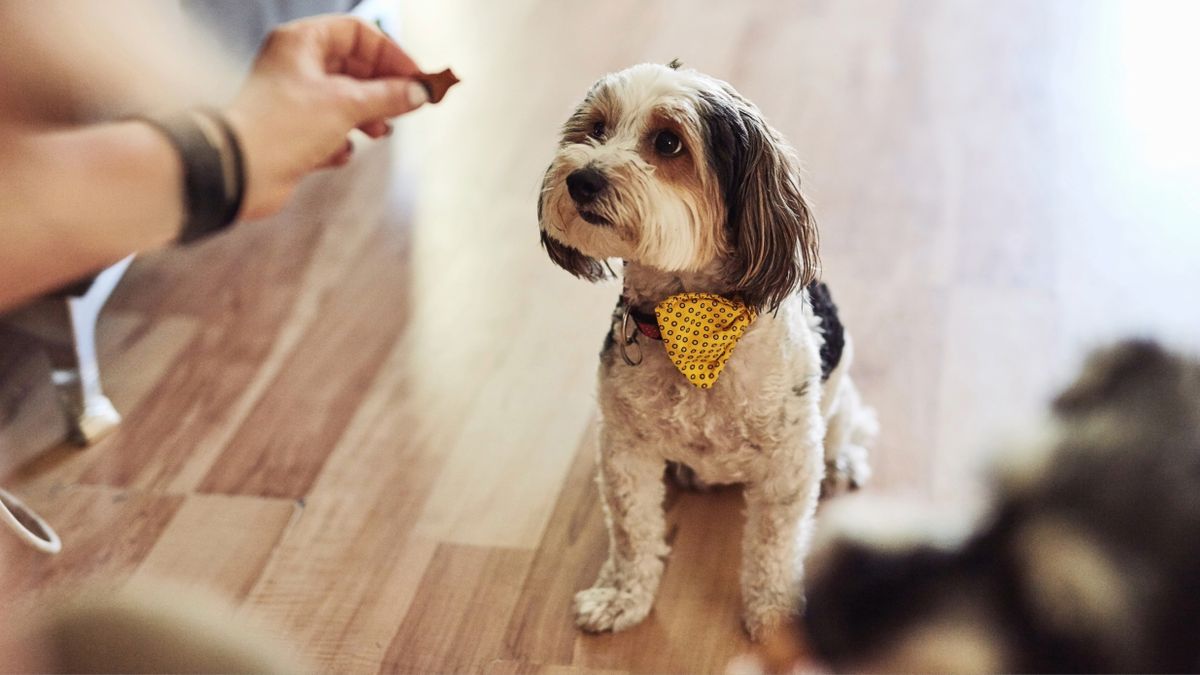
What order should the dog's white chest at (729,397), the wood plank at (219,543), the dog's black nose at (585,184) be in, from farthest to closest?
the wood plank at (219,543)
the dog's white chest at (729,397)
the dog's black nose at (585,184)

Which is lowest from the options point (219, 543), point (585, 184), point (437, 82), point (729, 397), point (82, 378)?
point (219, 543)

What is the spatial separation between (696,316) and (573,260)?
0.86 feet

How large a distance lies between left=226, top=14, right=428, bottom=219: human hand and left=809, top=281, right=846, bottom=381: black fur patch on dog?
2.50ft

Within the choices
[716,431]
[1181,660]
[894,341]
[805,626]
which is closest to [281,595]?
[716,431]

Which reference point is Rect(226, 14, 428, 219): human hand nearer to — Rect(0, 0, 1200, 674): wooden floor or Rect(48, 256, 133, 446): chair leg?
Rect(0, 0, 1200, 674): wooden floor

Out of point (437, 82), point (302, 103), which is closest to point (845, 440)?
→ point (437, 82)

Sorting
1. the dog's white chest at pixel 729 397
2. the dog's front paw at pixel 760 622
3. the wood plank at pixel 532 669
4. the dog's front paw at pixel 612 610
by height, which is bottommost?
the wood plank at pixel 532 669

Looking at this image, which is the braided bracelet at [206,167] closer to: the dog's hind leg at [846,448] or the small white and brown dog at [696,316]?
the small white and brown dog at [696,316]

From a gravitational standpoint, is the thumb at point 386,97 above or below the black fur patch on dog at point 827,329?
above

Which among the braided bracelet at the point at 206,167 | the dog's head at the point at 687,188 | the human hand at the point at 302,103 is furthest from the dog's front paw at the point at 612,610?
the braided bracelet at the point at 206,167

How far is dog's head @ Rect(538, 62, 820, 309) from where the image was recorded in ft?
4.40

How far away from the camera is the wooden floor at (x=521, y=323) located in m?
1.79

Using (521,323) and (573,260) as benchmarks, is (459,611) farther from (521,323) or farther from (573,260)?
(521,323)

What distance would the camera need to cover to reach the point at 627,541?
1654 mm
